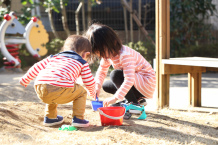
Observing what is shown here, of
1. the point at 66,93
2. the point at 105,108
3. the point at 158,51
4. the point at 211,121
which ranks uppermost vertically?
the point at 158,51

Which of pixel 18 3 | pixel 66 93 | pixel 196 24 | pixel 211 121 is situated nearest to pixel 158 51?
pixel 211 121

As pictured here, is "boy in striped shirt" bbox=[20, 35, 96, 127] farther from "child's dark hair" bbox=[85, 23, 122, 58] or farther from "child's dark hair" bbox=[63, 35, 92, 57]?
"child's dark hair" bbox=[85, 23, 122, 58]

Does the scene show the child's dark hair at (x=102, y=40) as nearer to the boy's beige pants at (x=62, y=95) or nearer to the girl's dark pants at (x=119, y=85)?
the girl's dark pants at (x=119, y=85)

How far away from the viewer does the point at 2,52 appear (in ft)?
24.9

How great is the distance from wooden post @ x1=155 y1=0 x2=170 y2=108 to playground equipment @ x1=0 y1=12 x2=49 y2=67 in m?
4.85

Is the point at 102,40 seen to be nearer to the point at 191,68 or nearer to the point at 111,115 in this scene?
the point at 111,115

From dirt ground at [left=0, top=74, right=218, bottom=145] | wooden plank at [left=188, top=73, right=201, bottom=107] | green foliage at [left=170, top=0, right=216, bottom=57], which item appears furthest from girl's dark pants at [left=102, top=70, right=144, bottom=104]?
green foliage at [left=170, top=0, right=216, bottom=57]

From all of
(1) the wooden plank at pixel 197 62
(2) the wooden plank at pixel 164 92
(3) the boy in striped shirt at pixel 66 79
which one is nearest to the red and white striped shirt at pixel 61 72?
(3) the boy in striped shirt at pixel 66 79

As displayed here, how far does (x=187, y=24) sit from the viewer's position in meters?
8.82

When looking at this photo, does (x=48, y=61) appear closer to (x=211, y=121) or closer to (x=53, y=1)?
(x=211, y=121)

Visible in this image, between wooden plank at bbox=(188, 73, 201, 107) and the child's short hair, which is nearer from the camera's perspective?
the child's short hair

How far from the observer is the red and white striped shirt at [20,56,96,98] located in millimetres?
2363

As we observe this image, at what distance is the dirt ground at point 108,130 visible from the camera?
2107 mm

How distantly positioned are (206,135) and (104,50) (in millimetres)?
1132
